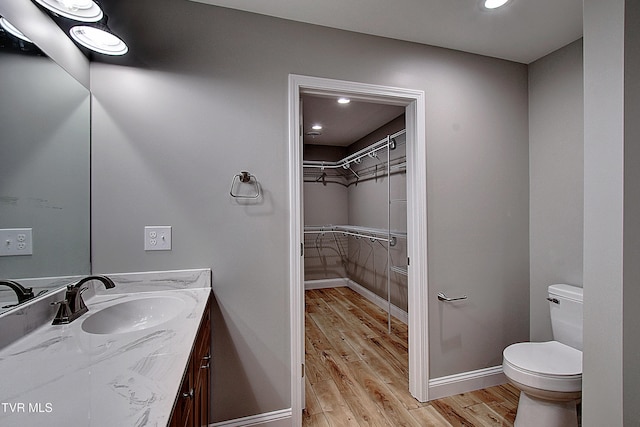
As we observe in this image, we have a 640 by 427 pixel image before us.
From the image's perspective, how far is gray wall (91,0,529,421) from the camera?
1523mm

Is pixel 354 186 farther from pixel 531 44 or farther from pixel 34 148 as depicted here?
pixel 34 148

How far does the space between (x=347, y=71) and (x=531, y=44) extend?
1350 mm

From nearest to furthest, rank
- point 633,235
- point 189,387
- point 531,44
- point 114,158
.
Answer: point 189,387, point 633,235, point 114,158, point 531,44

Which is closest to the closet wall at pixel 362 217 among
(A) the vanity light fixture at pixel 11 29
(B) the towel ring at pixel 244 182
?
(B) the towel ring at pixel 244 182

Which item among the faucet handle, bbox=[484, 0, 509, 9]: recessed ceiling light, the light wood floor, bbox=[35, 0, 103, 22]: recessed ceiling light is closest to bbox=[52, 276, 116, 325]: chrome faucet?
the faucet handle

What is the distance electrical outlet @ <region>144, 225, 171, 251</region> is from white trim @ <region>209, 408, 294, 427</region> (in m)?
1.06

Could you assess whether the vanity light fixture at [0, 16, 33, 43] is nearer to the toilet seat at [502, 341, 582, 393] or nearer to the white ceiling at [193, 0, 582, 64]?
the white ceiling at [193, 0, 582, 64]

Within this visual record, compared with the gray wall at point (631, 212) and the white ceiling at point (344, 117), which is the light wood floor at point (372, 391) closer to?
the gray wall at point (631, 212)

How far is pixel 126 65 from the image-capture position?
1515 millimetres

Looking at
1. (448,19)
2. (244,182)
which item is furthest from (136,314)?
(448,19)

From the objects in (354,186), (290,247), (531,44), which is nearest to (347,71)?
(290,247)

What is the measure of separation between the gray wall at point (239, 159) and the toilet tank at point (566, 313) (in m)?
0.47

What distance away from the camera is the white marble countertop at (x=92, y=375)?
590 mm

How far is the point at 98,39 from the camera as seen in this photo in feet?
4.32
